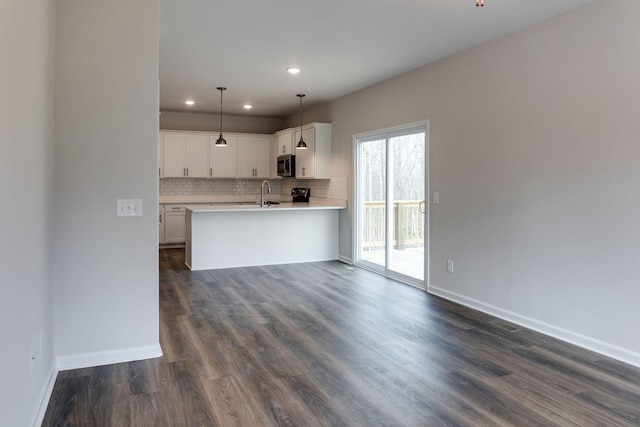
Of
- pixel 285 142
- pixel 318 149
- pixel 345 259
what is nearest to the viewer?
pixel 345 259

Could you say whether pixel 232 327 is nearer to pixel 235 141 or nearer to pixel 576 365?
pixel 576 365

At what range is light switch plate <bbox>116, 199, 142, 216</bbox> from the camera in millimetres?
3117

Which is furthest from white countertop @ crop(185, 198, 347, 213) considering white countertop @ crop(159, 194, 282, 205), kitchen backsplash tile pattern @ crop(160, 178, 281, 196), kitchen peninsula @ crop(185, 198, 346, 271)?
kitchen backsplash tile pattern @ crop(160, 178, 281, 196)

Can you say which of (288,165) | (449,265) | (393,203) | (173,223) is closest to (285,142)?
(288,165)

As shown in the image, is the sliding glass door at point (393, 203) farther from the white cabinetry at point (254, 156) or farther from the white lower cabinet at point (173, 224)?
the white lower cabinet at point (173, 224)

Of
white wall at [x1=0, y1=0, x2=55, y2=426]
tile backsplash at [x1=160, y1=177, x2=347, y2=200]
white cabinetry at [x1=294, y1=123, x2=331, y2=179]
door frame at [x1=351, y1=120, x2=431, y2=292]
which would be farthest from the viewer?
tile backsplash at [x1=160, y1=177, x2=347, y2=200]

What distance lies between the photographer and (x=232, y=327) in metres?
3.96

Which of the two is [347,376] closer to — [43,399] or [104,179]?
[43,399]

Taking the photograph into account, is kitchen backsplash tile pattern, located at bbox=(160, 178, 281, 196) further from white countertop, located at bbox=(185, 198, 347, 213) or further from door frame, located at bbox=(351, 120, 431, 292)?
door frame, located at bbox=(351, 120, 431, 292)

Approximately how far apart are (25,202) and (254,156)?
7.24m

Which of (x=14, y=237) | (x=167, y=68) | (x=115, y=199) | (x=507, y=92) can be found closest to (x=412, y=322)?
(x=507, y=92)

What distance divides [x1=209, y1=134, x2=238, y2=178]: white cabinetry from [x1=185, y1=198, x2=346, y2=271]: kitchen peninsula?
2346mm

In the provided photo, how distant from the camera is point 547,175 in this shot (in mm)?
3822

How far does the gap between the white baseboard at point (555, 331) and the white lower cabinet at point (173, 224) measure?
5.50m
